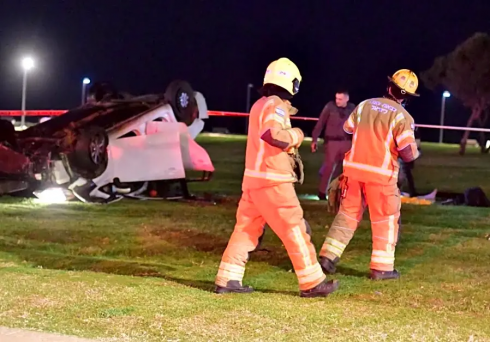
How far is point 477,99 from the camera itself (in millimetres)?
48969

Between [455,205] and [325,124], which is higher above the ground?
[325,124]

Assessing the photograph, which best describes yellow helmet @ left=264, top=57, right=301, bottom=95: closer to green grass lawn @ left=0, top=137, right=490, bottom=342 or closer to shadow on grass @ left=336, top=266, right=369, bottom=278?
green grass lawn @ left=0, top=137, right=490, bottom=342

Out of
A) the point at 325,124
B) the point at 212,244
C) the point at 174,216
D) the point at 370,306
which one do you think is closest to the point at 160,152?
the point at 174,216

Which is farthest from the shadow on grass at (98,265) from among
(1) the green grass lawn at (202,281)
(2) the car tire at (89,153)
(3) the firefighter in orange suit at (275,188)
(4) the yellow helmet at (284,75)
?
(2) the car tire at (89,153)

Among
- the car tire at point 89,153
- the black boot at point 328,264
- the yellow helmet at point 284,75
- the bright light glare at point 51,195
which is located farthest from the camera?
the bright light glare at point 51,195

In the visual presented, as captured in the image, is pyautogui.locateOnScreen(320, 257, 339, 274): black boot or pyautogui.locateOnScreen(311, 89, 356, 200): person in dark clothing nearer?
pyautogui.locateOnScreen(320, 257, 339, 274): black boot

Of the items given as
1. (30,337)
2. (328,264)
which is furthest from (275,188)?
(30,337)

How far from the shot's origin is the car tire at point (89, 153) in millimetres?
10789

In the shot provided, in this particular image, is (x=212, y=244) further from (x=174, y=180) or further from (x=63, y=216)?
(x=174, y=180)

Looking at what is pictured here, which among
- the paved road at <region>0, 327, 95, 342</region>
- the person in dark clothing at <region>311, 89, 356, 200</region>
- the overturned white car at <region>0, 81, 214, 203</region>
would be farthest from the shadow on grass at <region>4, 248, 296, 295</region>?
the person in dark clothing at <region>311, 89, 356, 200</region>

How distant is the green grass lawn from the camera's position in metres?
4.63

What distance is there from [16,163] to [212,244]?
4051 millimetres

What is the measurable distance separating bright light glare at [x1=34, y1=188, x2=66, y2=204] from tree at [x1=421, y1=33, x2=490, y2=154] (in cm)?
4016

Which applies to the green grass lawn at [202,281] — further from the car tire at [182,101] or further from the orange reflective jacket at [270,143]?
the car tire at [182,101]
